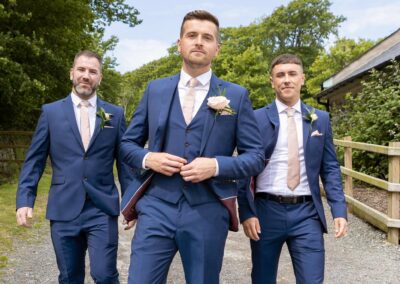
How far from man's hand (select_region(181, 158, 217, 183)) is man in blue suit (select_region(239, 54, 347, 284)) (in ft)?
2.89

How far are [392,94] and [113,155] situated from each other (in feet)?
29.3

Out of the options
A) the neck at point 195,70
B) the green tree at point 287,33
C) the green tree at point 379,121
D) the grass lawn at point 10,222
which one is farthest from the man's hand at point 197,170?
the green tree at point 287,33

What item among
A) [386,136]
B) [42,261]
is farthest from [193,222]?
[386,136]

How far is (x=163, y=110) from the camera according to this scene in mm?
2832

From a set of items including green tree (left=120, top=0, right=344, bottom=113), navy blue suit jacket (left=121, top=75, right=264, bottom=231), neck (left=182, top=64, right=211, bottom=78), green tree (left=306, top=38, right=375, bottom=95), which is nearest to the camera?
navy blue suit jacket (left=121, top=75, right=264, bottom=231)

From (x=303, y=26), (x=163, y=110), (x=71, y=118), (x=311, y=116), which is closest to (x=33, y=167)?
(x=71, y=118)

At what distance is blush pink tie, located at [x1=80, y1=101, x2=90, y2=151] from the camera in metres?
3.87

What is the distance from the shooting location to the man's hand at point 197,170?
2598 millimetres

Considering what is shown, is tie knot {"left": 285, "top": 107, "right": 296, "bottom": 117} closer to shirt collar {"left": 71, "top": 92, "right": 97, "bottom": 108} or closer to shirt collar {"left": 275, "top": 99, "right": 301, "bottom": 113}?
shirt collar {"left": 275, "top": 99, "right": 301, "bottom": 113}

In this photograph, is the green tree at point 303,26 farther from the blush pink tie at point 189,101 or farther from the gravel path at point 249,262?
the blush pink tie at point 189,101

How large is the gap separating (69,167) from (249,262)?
324cm

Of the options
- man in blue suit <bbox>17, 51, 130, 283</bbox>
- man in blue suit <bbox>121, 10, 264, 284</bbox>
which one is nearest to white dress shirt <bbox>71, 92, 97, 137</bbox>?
man in blue suit <bbox>17, 51, 130, 283</bbox>

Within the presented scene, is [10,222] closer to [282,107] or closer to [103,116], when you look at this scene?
[103,116]

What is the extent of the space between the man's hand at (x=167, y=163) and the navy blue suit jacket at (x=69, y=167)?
1.25m
